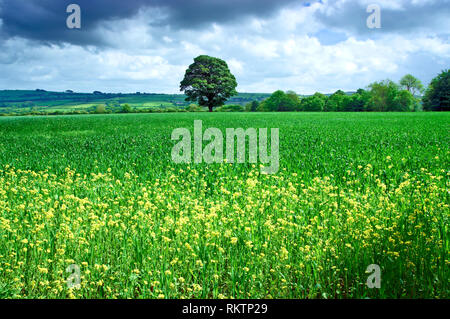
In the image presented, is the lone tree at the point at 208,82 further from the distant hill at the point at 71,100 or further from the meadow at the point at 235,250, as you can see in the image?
the meadow at the point at 235,250

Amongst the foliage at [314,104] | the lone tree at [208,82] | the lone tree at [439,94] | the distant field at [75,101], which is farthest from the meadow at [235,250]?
the foliage at [314,104]

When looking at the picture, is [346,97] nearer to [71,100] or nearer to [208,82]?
[208,82]

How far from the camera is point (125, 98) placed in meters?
111

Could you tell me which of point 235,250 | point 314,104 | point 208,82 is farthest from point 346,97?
point 235,250

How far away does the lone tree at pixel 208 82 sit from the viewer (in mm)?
74562

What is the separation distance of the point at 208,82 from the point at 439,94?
189 feet

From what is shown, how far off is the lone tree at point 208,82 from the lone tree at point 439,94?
1961 inches

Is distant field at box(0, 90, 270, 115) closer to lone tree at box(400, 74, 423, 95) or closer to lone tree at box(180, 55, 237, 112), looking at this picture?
lone tree at box(180, 55, 237, 112)

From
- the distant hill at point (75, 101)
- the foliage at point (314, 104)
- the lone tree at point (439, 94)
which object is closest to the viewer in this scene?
the lone tree at point (439, 94)

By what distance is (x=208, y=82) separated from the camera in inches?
3000

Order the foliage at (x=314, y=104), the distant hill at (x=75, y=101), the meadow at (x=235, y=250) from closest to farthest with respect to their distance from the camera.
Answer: the meadow at (x=235, y=250) < the distant hill at (x=75, y=101) < the foliage at (x=314, y=104)

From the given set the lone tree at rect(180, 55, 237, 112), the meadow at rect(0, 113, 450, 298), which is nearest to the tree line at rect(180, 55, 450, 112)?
the lone tree at rect(180, 55, 237, 112)

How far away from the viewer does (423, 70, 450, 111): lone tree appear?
74219 mm
